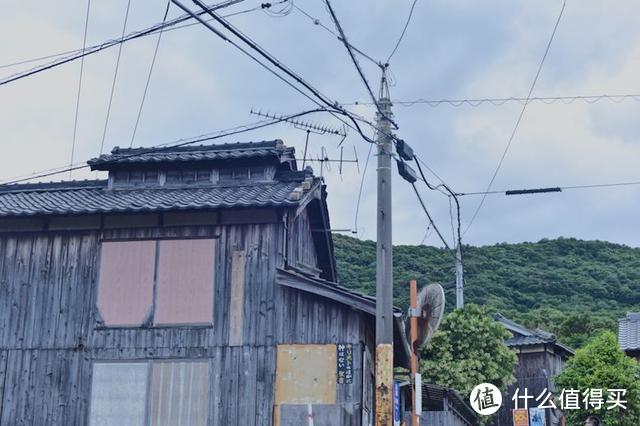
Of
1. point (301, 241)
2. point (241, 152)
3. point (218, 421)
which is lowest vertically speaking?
point (218, 421)

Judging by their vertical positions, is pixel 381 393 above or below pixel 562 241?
below

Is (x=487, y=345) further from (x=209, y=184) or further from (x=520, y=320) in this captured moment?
(x=520, y=320)

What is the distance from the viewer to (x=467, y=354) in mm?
32125

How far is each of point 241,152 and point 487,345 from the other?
47.9 ft

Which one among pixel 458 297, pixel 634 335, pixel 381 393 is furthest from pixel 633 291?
pixel 381 393

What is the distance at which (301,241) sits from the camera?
23156 millimetres

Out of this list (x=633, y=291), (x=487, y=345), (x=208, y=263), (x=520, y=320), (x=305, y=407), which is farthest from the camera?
(x=633, y=291)

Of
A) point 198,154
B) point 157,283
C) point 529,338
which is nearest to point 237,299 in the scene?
point 157,283

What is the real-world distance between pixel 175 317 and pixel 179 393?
170 centimetres

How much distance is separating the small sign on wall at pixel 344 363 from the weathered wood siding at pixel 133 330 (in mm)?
110

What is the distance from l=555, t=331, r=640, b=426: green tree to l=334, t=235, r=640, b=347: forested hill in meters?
27.5

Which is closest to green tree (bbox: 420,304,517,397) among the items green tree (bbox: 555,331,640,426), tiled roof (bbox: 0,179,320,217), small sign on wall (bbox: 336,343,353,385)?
green tree (bbox: 555,331,640,426)

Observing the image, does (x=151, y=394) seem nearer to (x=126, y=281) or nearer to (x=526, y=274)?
(x=126, y=281)

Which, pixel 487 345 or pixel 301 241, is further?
pixel 487 345
